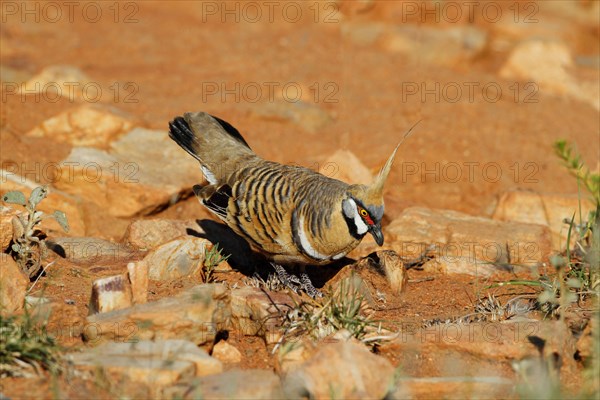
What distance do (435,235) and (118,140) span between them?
366 cm

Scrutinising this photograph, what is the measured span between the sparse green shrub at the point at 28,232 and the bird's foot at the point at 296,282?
1655 mm

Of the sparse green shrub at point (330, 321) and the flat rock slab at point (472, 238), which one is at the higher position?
the sparse green shrub at point (330, 321)

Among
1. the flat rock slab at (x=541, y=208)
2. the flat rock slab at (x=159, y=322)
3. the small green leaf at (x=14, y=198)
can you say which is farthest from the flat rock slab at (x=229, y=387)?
the flat rock slab at (x=541, y=208)

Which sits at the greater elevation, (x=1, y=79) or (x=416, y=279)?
(x=1, y=79)

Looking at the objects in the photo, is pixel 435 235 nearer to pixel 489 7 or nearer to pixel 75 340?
pixel 75 340

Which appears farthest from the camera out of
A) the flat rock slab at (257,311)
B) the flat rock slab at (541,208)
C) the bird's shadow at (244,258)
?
the flat rock slab at (541,208)

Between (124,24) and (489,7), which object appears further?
(489,7)

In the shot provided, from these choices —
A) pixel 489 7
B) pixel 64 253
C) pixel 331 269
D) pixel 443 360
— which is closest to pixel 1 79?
pixel 64 253

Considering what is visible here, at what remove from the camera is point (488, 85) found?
11953 mm

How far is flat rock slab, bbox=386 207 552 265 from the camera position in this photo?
24.2 feet

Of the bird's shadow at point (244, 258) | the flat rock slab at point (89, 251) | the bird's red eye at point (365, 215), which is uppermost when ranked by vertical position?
the bird's red eye at point (365, 215)

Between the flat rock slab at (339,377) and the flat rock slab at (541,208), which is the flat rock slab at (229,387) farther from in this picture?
the flat rock slab at (541,208)

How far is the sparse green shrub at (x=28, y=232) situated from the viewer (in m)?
5.94

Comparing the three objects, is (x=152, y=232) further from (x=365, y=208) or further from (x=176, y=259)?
(x=365, y=208)
